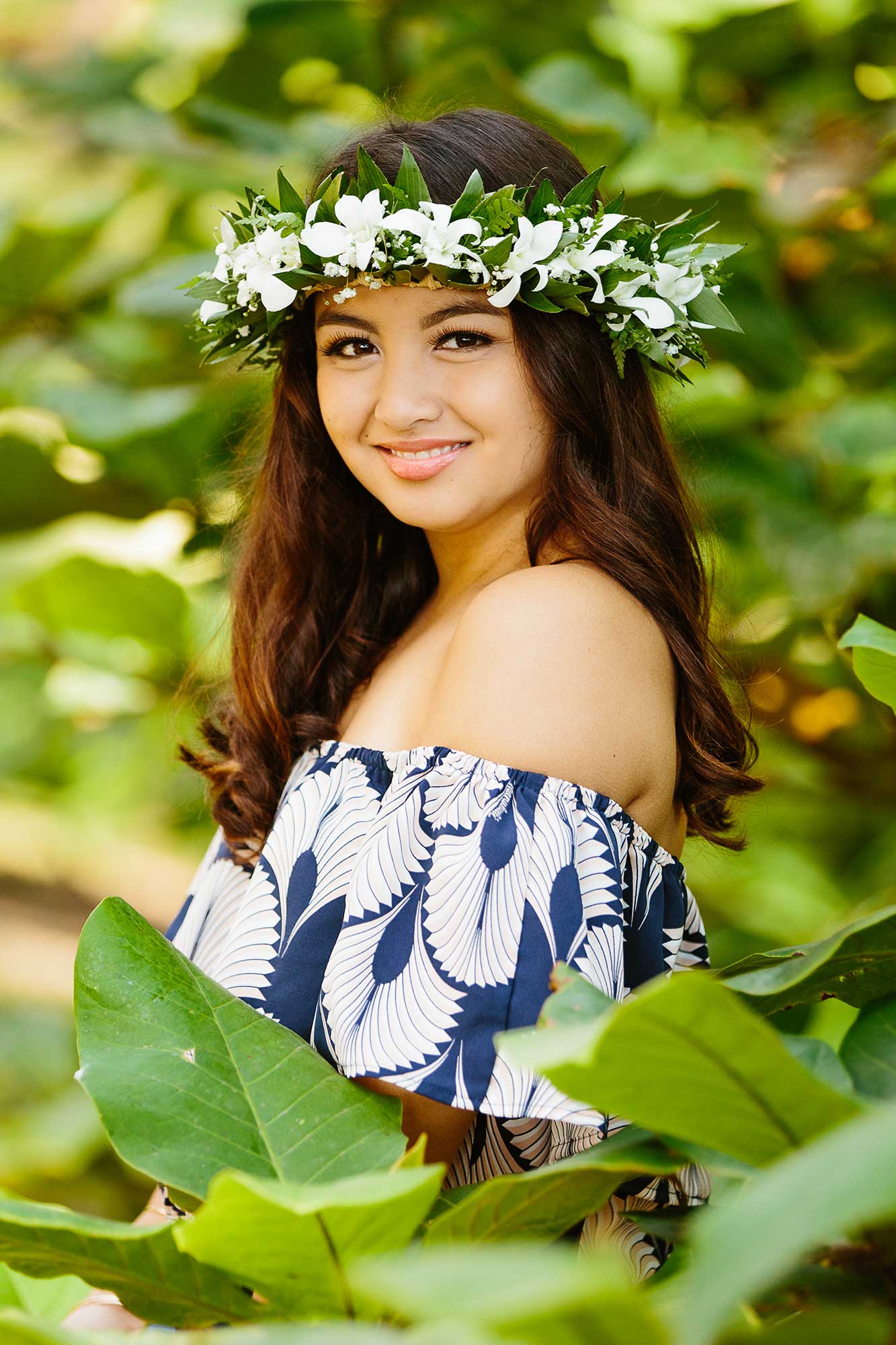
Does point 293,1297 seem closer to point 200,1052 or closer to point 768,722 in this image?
point 200,1052

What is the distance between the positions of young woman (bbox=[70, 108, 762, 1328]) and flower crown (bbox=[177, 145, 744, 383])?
3cm

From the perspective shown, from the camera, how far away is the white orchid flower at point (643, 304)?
3.49ft

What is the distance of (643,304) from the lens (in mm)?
1067

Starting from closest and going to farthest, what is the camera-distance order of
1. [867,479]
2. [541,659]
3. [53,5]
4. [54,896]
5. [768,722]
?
[541,659] < [867,479] < [768,722] < [53,5] < [54,896]

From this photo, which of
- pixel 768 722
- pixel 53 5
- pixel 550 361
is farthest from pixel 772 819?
pixel 53 5

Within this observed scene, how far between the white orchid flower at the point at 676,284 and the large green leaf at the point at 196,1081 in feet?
2.27

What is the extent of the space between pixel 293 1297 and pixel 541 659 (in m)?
0.50

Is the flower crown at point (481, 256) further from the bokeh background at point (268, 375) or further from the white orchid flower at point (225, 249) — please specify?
the bokeh background at point (268, 375)

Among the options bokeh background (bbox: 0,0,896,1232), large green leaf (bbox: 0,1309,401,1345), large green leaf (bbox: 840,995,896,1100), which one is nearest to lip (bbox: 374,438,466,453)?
bokeh background (bbox: 0,0,896,1232)

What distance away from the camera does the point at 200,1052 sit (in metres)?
0.63

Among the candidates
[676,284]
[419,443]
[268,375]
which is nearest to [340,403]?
[419,443]

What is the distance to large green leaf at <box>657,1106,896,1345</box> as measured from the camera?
0.28 meters

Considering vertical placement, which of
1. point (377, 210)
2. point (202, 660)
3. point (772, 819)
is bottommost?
point (772, 819)

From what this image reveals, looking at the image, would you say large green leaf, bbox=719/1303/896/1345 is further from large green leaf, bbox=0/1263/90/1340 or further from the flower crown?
the flower crown
